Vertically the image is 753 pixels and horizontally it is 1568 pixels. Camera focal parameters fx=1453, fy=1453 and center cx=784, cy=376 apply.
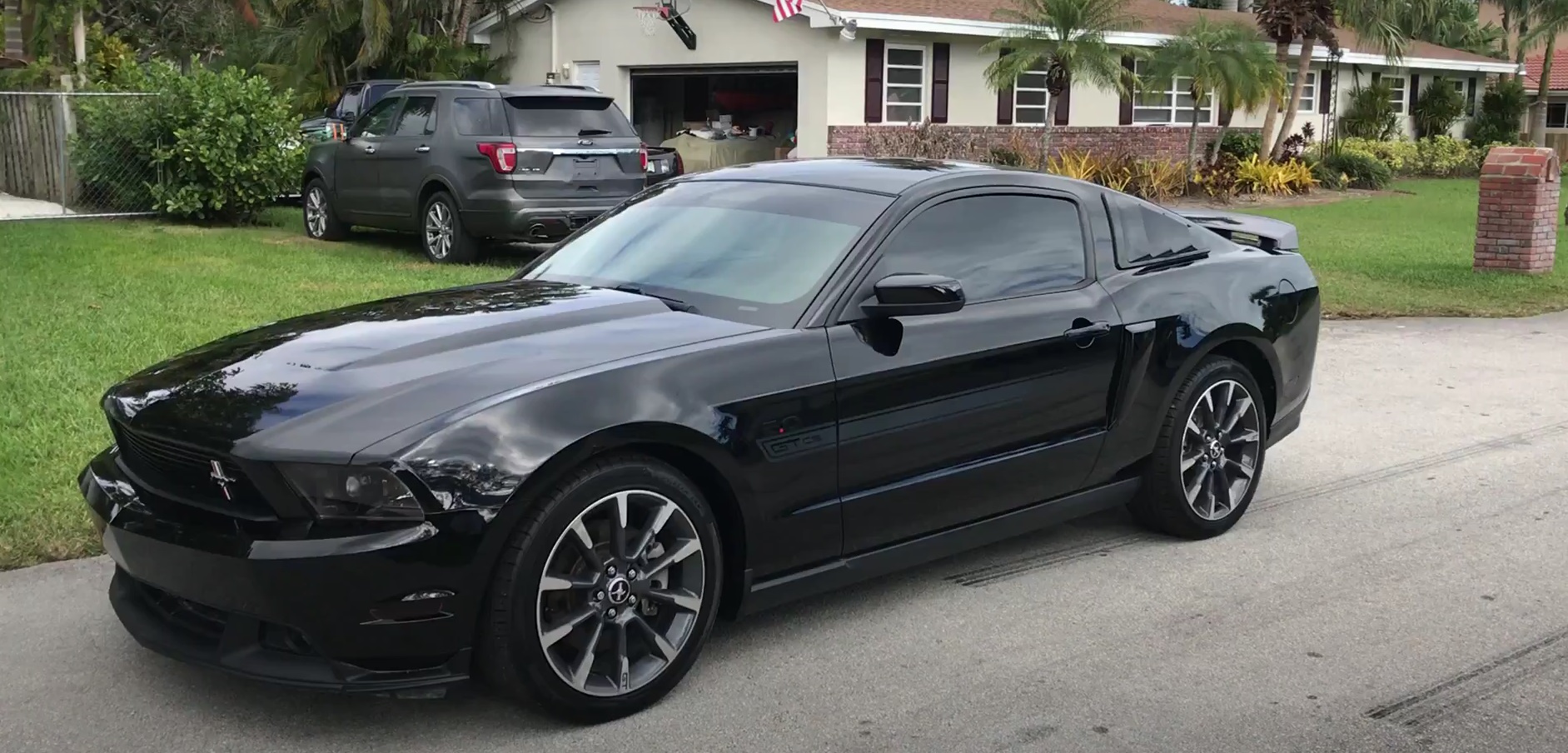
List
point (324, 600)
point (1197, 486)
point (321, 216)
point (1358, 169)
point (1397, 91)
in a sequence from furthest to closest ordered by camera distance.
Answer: point (1397, 91) → point (1358, 169) → point (321, 216) → point (1197, 486) → point (324, 600)

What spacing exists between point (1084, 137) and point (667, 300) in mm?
24572

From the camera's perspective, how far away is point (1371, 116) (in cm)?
3675

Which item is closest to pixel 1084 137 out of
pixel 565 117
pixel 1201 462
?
pixel 565 117

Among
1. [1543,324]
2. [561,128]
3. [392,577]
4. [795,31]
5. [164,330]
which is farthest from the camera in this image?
[795,31]

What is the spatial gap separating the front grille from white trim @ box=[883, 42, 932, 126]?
851 inches

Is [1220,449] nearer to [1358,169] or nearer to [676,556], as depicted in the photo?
[676,556]

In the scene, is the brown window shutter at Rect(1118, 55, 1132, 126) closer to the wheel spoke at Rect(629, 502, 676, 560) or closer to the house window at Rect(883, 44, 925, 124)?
the house window at Rect(883, 44, 925, 124)

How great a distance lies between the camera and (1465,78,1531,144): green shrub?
4059cm

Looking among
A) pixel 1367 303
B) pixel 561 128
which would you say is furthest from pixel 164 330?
pixel 1367 303

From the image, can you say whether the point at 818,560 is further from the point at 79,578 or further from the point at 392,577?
the point at 79,578

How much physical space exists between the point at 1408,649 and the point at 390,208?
456 inches

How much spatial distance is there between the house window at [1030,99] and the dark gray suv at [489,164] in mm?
14273

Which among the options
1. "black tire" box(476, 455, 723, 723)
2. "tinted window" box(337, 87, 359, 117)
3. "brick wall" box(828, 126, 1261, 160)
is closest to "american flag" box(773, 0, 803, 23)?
"brick wall" box(828, 126, 1261, 160)

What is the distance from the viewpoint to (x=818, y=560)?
15.0 feet
